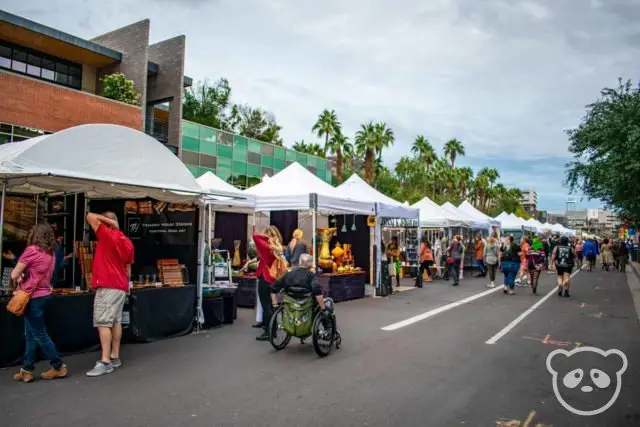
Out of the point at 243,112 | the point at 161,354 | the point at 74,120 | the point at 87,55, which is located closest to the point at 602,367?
the point at 161,354

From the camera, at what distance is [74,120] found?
18.8 metres

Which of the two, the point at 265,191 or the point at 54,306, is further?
the point at 265,191

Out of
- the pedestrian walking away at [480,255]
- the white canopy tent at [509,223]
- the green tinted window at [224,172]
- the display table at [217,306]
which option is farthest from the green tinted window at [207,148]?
the display table at [217,306]

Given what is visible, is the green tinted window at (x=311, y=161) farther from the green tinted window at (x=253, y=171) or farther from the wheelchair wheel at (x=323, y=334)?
the wheelchair wheel at (x=323, y=334)

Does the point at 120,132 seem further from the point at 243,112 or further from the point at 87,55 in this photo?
the point at 243,112

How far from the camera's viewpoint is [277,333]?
299 inches

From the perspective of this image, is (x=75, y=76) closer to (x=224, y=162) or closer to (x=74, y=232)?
(x=224, y=162)

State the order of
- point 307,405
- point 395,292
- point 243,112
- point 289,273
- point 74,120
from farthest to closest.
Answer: point 243,112 < point 74,120 < point 395,292 < point 289,273 < point 307,405

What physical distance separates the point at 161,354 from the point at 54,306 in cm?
157

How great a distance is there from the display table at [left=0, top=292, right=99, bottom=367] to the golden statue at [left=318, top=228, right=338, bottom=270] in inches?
266

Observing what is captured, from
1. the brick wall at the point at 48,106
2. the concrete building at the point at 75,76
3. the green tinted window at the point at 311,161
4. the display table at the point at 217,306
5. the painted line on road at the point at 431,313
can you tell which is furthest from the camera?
the green tinted window at the point at 311,161

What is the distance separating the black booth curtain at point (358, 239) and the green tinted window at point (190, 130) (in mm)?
16498

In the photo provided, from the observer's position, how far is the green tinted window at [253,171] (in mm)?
33953

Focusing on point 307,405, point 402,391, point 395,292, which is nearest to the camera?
point 307,405
